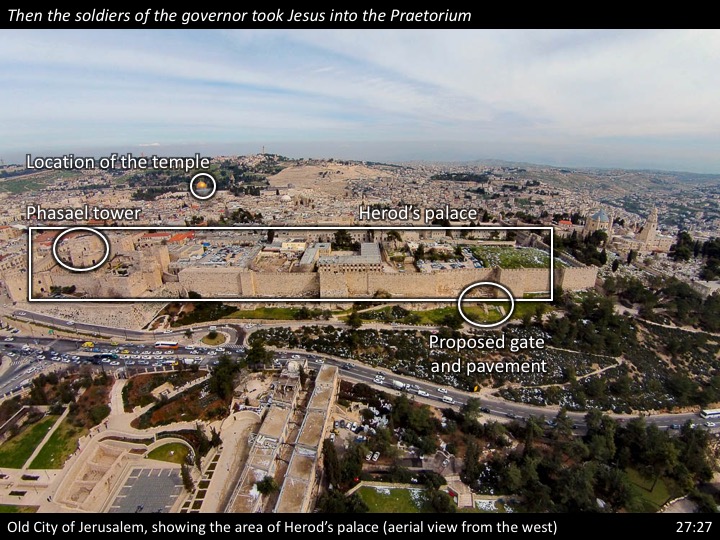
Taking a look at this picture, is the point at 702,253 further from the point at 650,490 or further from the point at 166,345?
the point at 166,345

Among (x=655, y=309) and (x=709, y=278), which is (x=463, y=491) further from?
(x=709, y=278)

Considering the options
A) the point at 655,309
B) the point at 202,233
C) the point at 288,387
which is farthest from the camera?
the point at 202,233

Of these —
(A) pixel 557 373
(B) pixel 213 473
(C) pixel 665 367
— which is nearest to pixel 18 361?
(B) pixel 213 473

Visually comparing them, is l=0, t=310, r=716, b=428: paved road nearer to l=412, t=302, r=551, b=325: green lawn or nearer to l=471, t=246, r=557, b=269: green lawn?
l=412, t=302, r=551, b=325: green lawn

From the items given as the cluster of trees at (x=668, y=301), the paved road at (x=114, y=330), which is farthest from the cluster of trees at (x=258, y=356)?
the cluster of trees at (x=668, y=301)

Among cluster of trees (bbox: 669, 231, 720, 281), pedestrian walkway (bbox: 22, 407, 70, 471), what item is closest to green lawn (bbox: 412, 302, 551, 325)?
cluster of trees (bbox: 669, 231, 720, 281)
